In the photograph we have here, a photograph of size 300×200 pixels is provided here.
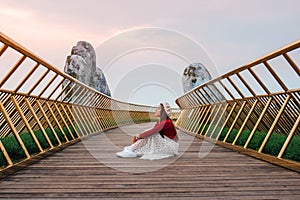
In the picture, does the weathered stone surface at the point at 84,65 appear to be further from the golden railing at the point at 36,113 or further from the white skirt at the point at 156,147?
the white skirt at the point at 156,147

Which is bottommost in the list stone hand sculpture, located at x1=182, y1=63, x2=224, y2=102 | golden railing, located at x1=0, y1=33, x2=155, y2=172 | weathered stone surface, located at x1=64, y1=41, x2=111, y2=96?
golden railing, located at x1=0, y1=33, x2=155, y2=172

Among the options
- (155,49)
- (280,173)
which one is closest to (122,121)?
(155,49)

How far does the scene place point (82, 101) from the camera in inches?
449

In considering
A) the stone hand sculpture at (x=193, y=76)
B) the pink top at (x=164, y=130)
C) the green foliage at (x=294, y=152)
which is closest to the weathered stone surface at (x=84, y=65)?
the stone hand sculpture at (x=193, y=76)

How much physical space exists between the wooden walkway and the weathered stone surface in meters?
34.2

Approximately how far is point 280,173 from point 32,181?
3.00m

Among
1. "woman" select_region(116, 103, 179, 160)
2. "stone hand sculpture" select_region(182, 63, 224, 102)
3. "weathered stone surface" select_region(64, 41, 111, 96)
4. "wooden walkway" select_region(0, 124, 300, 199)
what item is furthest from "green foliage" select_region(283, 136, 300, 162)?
"stone hand sculpture" select_region(182, 63, 224, 102)

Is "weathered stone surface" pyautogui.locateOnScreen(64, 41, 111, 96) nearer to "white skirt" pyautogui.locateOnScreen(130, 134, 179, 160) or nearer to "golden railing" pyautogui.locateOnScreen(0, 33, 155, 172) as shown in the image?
"golden railing" pyautogui.locateOnScreen(0, 33, 155, 172)

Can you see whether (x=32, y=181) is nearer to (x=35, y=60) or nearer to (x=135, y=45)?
(x=35, y=60)

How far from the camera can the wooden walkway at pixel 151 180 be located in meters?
3.28

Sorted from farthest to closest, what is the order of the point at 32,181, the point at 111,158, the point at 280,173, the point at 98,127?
the point at 98,127 → the point at 111,158 → the point at 280,173 → the point at 32,181

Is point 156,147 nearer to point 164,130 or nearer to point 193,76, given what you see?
point 164,130

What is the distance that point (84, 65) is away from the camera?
47.8 m

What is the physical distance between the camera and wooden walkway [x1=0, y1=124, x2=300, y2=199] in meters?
3.28
